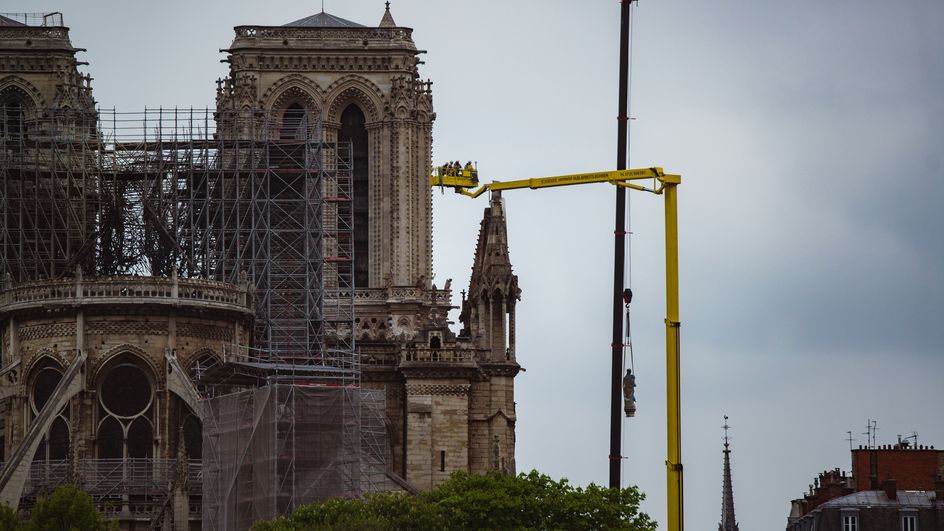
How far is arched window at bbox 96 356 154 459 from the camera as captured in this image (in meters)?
106

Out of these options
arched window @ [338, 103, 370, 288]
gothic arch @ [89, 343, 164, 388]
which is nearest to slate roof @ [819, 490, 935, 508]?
gothic arch @ [89, 343, 164, 388]

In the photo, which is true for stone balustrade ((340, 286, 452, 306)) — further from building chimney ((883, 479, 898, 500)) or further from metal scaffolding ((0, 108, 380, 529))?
building chimney ((883, 479, 898, 500))

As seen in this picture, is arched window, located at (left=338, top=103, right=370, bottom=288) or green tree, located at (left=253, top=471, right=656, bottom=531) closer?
green tree, located at (left=253, top=471, right=656, bottom=531)

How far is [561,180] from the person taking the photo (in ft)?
293

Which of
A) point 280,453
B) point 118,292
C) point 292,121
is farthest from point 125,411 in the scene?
point 292,121

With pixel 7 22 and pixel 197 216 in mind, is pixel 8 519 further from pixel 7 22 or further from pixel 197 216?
pixel 7 22

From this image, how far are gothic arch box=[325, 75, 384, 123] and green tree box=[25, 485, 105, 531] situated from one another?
126 ft

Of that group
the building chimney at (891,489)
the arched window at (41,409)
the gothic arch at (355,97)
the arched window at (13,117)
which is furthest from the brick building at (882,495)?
the arched window at (13,117)

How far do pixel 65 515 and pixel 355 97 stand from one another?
40.1 m

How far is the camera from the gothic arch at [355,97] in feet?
422

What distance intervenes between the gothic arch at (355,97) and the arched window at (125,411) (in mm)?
24652

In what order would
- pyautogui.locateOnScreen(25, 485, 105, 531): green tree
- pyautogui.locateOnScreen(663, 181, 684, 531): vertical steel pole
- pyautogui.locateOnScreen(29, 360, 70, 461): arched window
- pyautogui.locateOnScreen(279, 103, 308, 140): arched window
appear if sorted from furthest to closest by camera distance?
pyautogui.locateOnScreen(279, 103, 308, 140): arched window < pyautogui.locateOnScreen(29, 360, 70, 461): arched window < pyautogui.locateOnScreen(25, 485, 105, 531): green tree < pyautogui.locateOnScreen(663, 181, 684, 531): vertical steel pole

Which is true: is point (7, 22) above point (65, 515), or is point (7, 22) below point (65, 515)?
above

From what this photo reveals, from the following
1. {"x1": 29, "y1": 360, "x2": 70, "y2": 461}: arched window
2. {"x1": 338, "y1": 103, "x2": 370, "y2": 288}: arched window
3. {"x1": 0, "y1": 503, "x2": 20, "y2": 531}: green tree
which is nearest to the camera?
{"x1": 0, "y1": 503, "x2": 20, "y2": 531}: green tree
